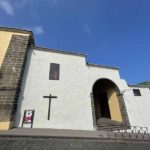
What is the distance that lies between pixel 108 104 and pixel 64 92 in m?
4.71

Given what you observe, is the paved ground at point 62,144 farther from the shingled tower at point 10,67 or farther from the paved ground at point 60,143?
the shingled tower at point 10,67

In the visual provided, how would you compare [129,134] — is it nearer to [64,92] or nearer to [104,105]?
[64,92]

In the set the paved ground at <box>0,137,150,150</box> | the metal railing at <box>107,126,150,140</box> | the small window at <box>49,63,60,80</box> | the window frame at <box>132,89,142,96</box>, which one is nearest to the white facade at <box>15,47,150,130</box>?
the small window at <box>49,63,60,80</box>

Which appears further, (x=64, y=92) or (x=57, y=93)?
(x=64, y=92)

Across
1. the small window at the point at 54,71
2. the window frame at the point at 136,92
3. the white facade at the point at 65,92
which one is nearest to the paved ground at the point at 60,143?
the white facade at the point at 65,92

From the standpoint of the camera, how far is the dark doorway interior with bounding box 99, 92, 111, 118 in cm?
1109

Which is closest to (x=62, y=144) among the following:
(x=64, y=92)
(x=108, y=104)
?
(x=64, y=92)

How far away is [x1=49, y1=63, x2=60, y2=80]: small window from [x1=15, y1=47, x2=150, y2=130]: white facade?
209 millimetres

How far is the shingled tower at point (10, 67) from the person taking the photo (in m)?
6.23

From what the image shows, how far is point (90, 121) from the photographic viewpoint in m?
7.91

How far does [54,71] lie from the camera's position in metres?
8.71

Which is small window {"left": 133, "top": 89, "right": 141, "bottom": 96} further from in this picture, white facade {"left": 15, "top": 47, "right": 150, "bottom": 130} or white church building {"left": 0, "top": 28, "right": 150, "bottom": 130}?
white facade {"left": 15, "top": 47, "right": 150, "bottom": 130}

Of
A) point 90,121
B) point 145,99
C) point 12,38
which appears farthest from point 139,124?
point 12,38

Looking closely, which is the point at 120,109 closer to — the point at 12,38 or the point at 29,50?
the point at 29,50
